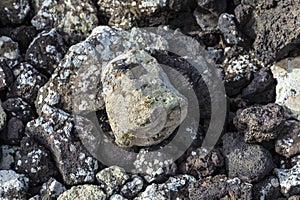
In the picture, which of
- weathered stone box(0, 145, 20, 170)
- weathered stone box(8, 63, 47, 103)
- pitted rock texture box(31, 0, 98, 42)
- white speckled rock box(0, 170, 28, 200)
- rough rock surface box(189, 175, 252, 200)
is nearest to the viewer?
rough rock surface box(189, 175, 252, 200)

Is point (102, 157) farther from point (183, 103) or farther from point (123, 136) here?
point (183, 103)

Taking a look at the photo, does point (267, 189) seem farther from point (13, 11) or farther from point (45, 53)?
point (13, 11)

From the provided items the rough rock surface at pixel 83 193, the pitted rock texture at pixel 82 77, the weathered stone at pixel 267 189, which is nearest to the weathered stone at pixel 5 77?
the pitted rock texture at pixel 82 77

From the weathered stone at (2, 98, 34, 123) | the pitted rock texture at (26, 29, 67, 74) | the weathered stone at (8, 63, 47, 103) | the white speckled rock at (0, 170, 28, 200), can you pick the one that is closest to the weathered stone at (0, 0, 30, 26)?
the pitted rock texture at (26, 29, 67, 74)

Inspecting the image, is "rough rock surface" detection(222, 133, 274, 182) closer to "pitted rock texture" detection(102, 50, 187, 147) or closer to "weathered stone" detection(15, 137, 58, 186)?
"pitted rock texture" detection(102, 50, 187, 147)

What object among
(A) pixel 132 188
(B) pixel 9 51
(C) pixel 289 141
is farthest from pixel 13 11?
(C) pixel 289 141

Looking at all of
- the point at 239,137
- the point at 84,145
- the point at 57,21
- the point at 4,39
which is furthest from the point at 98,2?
the point at 239,137
